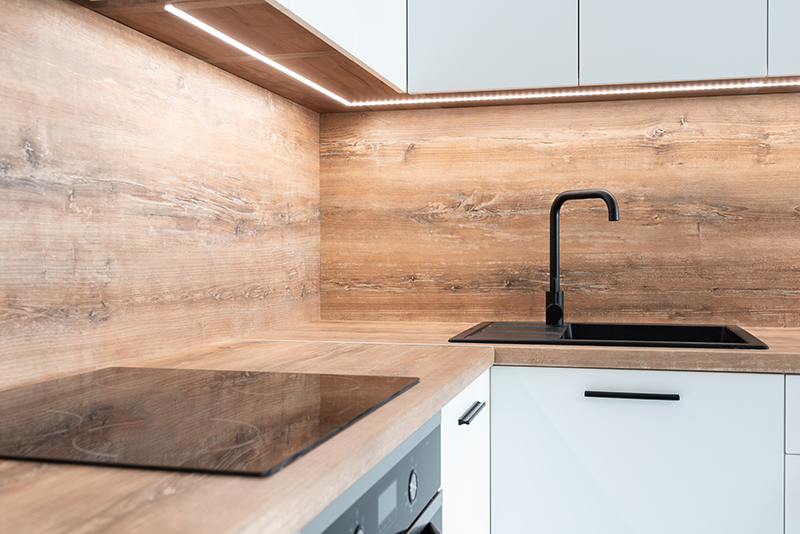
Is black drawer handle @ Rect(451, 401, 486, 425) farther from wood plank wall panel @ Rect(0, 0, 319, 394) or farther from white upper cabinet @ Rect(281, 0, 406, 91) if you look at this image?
white upper cabinet @ Rect(281, 0, 406, 91)

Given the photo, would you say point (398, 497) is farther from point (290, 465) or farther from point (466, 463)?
point (466, 463)

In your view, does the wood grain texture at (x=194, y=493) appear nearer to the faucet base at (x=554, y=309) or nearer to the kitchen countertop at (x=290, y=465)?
the kitchen countertop at (x=290, y=465)

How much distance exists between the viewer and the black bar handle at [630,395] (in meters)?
1.43

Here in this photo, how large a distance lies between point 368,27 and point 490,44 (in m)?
0.38

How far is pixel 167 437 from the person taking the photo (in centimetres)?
75

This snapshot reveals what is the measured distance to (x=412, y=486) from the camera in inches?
37.5

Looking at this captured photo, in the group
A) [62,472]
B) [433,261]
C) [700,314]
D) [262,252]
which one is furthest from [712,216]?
[62,472]

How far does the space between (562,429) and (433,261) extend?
0.79 meters

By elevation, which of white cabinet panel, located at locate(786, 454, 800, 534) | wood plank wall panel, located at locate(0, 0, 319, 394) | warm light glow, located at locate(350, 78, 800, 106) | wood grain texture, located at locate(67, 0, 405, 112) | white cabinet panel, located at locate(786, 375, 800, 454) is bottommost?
white cabinet panel, located at locate(786, 454, 800, 534)

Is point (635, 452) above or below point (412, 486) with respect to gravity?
below

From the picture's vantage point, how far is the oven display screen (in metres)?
0.83

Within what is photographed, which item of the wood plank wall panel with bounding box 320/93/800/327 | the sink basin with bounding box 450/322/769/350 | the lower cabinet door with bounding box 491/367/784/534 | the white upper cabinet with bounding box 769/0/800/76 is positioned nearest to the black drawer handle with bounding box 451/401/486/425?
the lower cabinet door with bounding box 491/367/784/534

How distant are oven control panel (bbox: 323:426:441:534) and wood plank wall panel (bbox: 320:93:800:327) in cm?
110

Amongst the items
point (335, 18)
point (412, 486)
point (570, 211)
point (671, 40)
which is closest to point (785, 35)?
point (671, 40)
